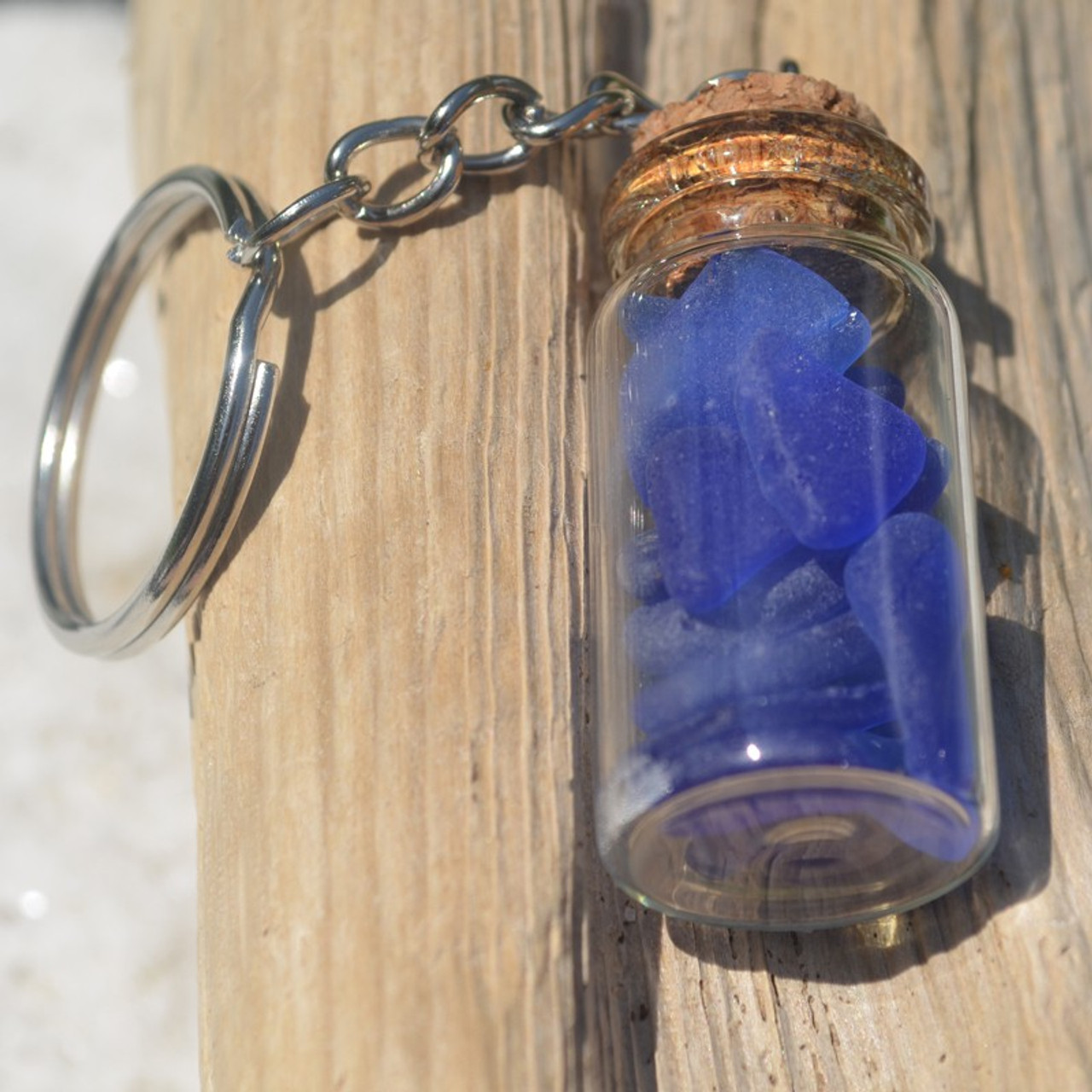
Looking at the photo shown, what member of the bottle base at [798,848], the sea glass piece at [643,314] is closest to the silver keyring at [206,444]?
the sea glass piece at [643,314]

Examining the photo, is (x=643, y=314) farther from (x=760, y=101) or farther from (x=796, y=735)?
Answer: (x=796, y=735)

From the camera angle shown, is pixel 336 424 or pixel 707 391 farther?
pixel 336 424

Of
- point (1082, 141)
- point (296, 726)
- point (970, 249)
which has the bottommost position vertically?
point (296, 726)

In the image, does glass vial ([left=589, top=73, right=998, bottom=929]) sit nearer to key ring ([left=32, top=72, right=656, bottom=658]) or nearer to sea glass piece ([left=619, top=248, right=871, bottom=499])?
sea glass piece ([left=619, top=248, right=871, bottom=499])

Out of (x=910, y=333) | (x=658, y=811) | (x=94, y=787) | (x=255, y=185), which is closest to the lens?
(x=658, y=811)

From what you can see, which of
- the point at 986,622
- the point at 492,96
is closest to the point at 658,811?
A: the point at 986,622

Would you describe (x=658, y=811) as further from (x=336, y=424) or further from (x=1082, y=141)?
(x=1082, y=141)

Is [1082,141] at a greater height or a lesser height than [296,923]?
greater

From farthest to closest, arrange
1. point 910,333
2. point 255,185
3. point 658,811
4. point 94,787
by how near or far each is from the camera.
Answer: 1. point 94,787
2. point 255,185
3. point 910,333
4. point 658,811
